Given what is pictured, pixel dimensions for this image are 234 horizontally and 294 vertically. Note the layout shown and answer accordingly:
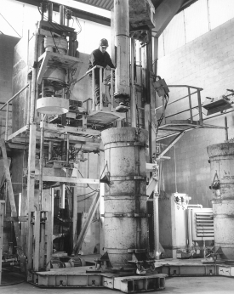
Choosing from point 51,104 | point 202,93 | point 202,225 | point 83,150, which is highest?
point 202,93

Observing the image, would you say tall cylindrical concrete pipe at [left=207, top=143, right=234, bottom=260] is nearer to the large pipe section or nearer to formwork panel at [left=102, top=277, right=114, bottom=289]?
the large pipe section

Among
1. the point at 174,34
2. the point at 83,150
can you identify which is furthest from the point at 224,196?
the point at 174,34

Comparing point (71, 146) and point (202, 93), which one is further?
point (202, 93)

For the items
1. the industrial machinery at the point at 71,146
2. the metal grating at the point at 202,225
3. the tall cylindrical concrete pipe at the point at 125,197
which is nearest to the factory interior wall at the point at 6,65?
the industrial machinery at the point at 71,146

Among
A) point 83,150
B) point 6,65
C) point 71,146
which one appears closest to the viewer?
point 71,146

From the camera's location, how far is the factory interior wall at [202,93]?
1661 cm

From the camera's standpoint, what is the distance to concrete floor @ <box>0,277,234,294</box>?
8812mm

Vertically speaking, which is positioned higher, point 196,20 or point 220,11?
point 196,20

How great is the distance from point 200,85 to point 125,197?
32.4 ft

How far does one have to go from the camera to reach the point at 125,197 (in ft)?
32.6

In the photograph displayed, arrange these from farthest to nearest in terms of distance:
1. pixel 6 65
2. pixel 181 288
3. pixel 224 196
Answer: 1. pixel 6 65
2. pixel 224 196
3. pixel 181 288

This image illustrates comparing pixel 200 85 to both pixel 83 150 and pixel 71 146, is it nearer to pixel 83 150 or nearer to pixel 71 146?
pixel 83 150

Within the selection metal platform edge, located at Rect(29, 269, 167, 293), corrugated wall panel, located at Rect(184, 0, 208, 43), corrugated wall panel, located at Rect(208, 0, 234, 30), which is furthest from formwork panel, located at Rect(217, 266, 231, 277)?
corrugated wall panel, located at Rect(184, 0, 208, 43)

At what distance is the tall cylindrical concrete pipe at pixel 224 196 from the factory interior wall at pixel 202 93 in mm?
2755
